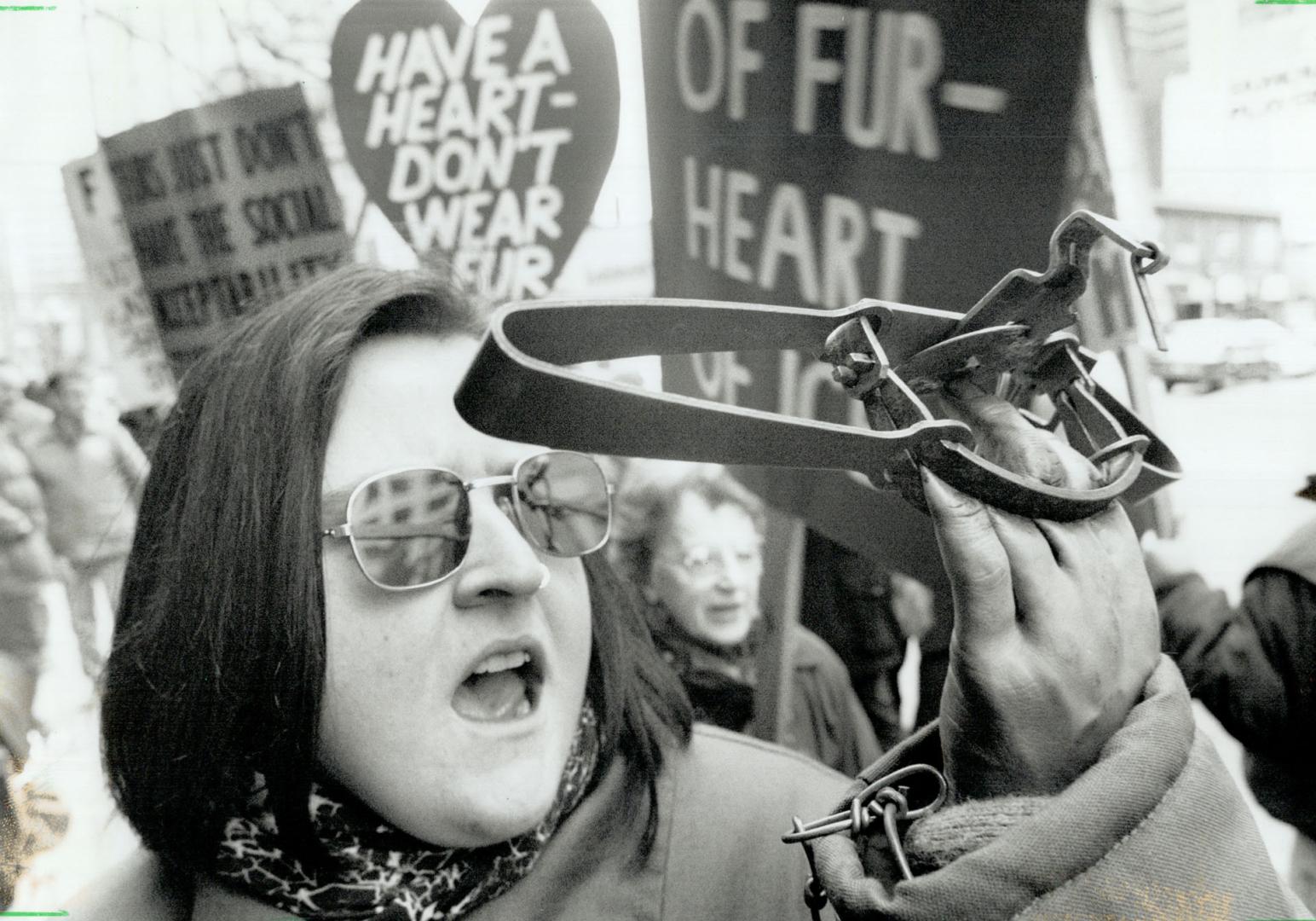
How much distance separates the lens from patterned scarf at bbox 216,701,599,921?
3.70ft

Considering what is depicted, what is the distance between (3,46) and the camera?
2.10 m

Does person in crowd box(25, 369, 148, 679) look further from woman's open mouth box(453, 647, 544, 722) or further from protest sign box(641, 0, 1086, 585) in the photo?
woman's open mouth box(453, 647, 544, 722)

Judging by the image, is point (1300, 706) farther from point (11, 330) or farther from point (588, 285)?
point (11, 330)

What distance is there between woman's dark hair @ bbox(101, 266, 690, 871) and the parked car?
1.13 metres

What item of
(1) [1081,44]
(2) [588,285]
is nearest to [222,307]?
(2) [588,285]

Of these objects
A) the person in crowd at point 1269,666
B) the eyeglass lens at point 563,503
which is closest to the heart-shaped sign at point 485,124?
the eyeglass lens at point 563,503

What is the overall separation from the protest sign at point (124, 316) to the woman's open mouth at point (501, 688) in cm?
146

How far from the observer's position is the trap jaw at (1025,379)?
66 centimetres

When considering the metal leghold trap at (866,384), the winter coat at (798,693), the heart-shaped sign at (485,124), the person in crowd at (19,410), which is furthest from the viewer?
the person in crowd at (19,410)

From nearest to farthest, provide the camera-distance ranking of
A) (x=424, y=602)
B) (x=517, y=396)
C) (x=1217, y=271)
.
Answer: (x=517, y=396), (x=424, y=602), (x=1217, y=271)

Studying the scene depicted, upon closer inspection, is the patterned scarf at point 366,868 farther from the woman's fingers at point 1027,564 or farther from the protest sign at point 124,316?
the protest sign at point 124,316

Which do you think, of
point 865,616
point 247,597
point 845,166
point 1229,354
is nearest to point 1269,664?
point 1229,354

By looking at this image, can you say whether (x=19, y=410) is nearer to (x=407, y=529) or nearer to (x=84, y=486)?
(x=84, y=486)

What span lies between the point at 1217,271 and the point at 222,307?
74.8 inches
